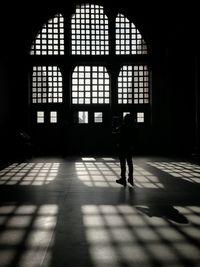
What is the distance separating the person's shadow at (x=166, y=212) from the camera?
4219 mm

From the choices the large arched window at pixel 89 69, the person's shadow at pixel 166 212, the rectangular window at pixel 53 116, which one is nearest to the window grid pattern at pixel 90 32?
the large arched window at pixel 89 69

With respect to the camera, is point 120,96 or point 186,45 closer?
point 186,45

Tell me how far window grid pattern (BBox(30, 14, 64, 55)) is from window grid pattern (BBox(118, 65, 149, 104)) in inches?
165

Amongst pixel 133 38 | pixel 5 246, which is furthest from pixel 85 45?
pixel 5 246

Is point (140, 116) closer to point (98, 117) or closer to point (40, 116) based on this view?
point (98, 117)

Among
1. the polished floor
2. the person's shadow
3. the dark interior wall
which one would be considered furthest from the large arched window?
the person's shadow

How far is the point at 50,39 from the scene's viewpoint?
19.2 m

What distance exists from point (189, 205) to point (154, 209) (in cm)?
65

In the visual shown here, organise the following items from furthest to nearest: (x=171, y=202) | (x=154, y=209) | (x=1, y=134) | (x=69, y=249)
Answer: (x=1, y=134), (x=171, y=202), (x=154, y=209), (x=69, y=249)

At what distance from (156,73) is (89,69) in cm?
413

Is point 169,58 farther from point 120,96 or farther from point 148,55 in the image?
point 120,96

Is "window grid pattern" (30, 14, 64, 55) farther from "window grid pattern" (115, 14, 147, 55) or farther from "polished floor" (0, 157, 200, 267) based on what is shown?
"polished floor" (0, 157, 200, 267)

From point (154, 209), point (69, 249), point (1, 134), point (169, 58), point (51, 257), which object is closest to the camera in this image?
point (51, 257)

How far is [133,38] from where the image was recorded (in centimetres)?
1938
